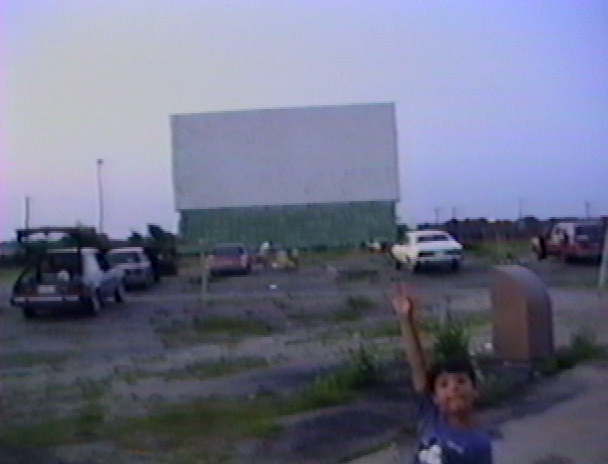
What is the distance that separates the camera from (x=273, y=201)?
50000 mm

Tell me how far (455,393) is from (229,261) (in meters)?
43.8

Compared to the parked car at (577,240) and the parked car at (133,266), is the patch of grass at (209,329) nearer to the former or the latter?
the parked car at (133,266)

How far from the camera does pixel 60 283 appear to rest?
104 feet

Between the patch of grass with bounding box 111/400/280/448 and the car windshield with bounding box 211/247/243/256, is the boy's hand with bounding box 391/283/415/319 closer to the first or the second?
the patch of grass with bounding box 111/400/280/448

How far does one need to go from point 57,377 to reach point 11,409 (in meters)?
3.94

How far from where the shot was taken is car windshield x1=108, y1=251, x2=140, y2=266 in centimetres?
4178

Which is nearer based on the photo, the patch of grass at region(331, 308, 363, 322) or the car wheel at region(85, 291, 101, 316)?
the patch of grass at region(331, 308, 363, 322)

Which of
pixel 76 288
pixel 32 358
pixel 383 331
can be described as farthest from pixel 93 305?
pixel 383 331

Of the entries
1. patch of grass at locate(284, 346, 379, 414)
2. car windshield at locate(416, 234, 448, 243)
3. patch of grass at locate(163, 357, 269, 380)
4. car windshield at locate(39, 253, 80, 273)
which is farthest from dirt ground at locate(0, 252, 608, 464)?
car windshield at locate(416, 234, 448, 243)

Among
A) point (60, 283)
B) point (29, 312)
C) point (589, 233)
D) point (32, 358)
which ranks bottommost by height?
point (32, 358)

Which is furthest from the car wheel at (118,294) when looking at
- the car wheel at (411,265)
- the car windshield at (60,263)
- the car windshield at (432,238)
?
the car windshield at (432,238)

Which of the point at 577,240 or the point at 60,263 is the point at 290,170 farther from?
the point at 60,263

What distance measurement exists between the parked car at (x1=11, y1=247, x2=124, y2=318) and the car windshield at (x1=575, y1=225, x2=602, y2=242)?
55.7 feet

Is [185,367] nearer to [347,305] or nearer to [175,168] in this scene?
[347,305]
